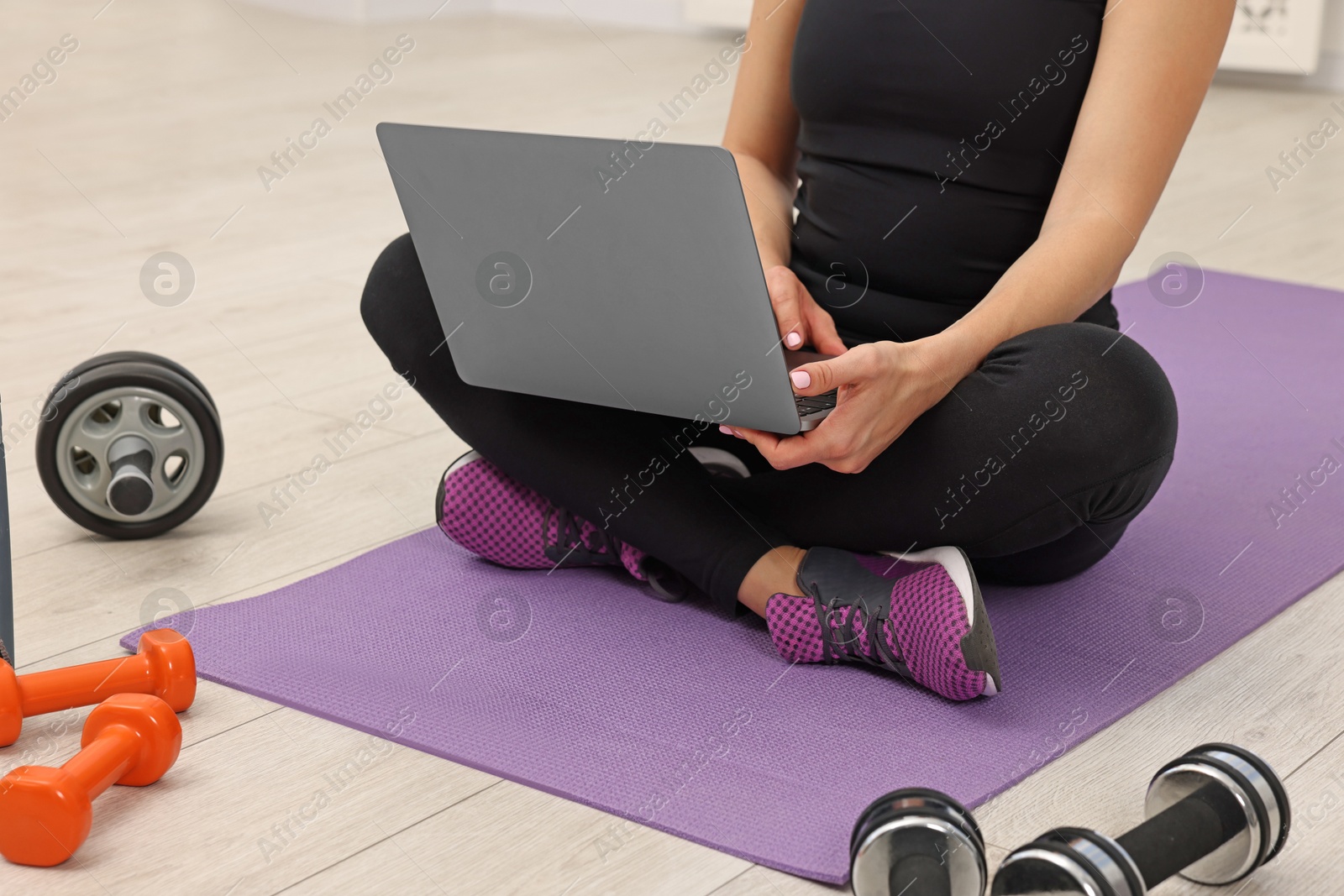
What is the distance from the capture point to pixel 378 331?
123 centimetres

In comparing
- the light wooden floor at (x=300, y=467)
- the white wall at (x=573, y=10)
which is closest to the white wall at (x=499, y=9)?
the white wall at (x=573, y=10)

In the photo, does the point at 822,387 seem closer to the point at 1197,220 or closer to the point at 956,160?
the point at 956,160

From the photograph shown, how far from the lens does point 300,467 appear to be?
4.95 ft

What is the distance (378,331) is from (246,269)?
123 cm

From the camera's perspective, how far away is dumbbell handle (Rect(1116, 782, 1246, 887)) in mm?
736

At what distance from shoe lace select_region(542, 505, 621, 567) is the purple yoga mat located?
0.09 feet

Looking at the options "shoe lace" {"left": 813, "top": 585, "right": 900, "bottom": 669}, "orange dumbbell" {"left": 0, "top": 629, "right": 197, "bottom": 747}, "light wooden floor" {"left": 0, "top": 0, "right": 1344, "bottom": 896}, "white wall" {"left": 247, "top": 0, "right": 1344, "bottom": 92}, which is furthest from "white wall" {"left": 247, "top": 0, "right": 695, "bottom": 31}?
"orange dumbbell" {"left": 0, "top": 629, "right": 197, "bottom": 747}

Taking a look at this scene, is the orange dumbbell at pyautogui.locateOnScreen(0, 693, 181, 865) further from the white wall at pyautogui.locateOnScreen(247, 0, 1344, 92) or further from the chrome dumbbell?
the white wall at pyautogui.locateOnScreen(247, 0, 1344, 92)

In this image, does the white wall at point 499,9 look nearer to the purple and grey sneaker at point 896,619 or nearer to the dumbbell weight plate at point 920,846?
the purple and grey sneaker at point 896,619

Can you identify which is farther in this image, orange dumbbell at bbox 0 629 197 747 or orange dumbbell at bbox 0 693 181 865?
orange dumbbell at bbox 0 629 197 747

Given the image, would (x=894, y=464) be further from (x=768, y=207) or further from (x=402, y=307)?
(x=402, y=307)

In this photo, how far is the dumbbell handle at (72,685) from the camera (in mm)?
958

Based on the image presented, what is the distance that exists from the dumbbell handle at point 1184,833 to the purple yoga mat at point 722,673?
6.4 inches

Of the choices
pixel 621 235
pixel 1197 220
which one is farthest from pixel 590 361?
pixel 1197 220
